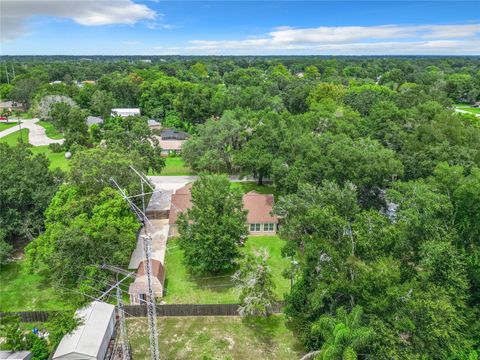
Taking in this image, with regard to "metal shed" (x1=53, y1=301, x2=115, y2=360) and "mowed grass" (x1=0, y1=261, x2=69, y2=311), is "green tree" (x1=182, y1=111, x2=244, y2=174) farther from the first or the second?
"metal shed" (x1=53, y1=301, x2=115, y2=360)

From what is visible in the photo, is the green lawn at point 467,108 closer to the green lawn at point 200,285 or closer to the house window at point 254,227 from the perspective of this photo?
the house window at point 254,227

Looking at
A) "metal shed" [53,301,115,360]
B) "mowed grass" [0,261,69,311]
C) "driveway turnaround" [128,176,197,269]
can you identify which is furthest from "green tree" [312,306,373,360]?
"mowed grass" [0,261,69,311]

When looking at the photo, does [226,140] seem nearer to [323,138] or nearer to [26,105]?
[323,138]

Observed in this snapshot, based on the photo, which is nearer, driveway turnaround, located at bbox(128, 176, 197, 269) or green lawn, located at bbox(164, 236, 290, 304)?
green lawn, located at bbox(164, 236, 290, 304)

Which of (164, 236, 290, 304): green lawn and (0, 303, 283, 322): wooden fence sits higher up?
(0, 303, 283, 322): wooden fence

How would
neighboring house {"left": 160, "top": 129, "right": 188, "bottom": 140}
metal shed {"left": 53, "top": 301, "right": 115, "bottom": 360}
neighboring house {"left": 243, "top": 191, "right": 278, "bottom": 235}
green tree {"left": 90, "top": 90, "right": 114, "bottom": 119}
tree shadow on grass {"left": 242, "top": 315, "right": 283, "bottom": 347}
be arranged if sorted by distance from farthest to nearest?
green tree {"left": 90, "top": 90, "right": 114, "bottom": 119} < neighboring house {"left": 160, "top": 129, "right": 188, "bottom": 140} < neighboring house {"left": 243, "top": 191, "right": 278, "bottom": 235} < tree shadow on grass {"left": 242, "top": 315, "right": 283, "bottom": 347} < metal shed {"left": 53, "top": 301, "right": 115, "bottom": 360}

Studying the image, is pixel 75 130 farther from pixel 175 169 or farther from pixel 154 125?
pixel 175 169

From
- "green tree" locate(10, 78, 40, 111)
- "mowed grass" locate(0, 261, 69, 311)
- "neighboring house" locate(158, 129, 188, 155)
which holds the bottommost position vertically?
"mowed grass" locate(0, 261, 69, 311)
